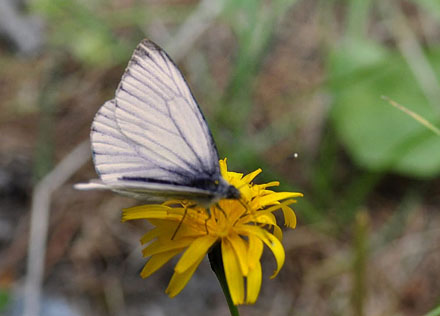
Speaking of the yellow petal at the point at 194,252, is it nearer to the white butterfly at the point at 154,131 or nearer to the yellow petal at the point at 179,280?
the yellow petal at the point at 179,280

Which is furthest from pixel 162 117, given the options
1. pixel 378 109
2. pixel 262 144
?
pixel 378 109

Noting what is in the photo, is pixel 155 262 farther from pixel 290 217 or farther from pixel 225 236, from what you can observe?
pixel 290 217

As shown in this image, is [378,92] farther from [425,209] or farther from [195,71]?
[195,71]

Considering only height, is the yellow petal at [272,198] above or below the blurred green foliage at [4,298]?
below

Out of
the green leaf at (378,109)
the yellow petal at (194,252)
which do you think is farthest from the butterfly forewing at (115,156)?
the green leaf at (378,109)

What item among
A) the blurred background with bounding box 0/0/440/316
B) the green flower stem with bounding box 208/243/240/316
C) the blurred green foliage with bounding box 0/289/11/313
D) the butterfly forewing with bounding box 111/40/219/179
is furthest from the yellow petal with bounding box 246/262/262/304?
the blurred green foliage with bounding box 0/289/11/313

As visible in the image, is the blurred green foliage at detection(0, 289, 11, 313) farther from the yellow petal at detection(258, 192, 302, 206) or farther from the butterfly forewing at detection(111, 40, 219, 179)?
the yellow petal at detection(258, 192, 302, 206)
